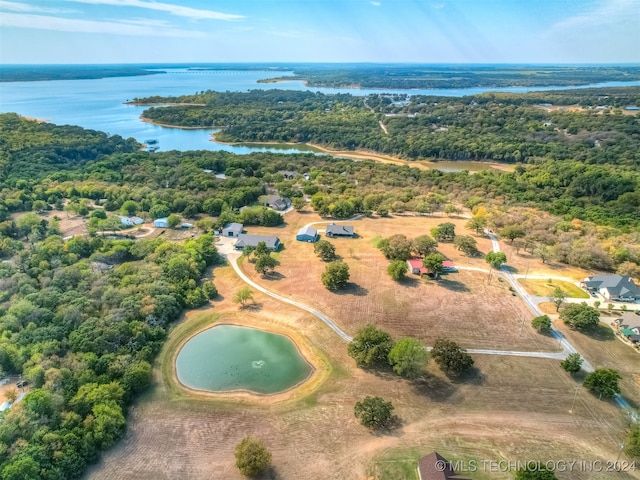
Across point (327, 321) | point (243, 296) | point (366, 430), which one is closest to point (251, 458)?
point (366, 430)

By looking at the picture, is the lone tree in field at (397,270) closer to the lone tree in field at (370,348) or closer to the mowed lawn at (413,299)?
the mowed lawn at (413,299)

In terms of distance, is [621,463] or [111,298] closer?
[621,463]

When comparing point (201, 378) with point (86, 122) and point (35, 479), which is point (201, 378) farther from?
point (86, 122)

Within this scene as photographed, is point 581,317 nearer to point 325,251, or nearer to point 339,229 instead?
point 325,251

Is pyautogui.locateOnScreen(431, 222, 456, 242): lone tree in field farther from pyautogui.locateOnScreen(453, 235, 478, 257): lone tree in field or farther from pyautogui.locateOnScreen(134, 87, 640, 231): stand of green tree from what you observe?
pyautogui.locateOnScreen(134, 87, 640, 231): stand of green tree

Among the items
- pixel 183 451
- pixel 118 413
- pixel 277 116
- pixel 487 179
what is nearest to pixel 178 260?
pixel 118 413

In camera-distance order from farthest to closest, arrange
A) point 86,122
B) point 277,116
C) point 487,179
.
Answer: point 277,116, point 86,122, point 487,179

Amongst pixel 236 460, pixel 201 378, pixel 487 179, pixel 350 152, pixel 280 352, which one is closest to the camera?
pixel 236 460

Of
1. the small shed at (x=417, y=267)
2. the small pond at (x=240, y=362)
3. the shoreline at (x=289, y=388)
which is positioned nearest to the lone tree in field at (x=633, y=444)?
the shoreline at (x=289, y=388)
